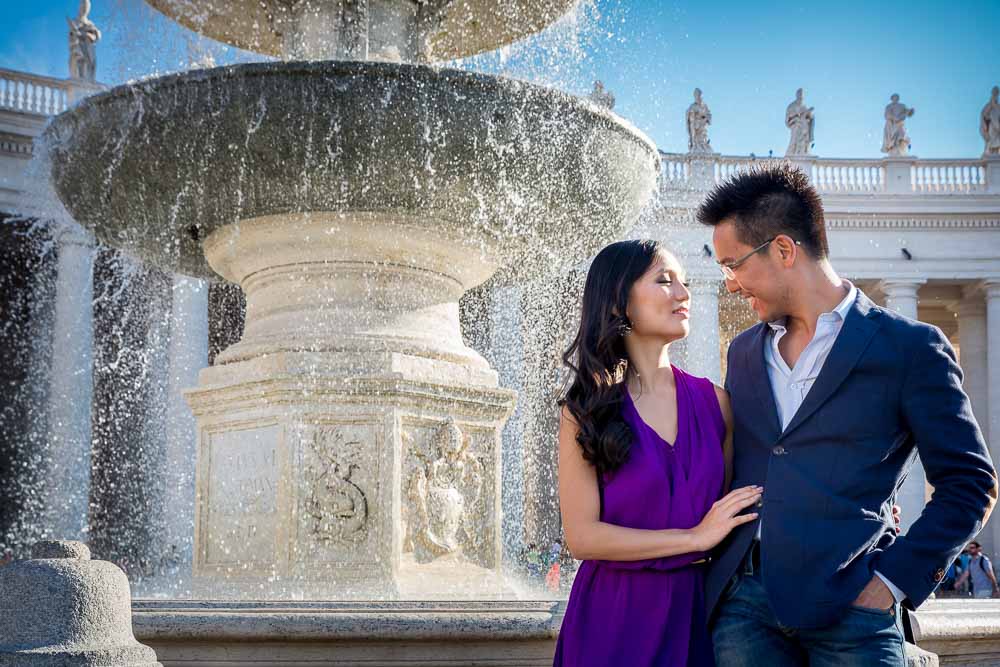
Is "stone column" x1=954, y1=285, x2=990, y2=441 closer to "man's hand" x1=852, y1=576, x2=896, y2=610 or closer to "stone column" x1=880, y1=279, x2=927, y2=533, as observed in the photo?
"stone column" x1=880, y1=279, x2=927, y2=533

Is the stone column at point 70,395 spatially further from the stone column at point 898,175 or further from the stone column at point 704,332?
the stone column at point 898,175

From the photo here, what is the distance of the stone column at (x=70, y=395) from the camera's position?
2211 centimetres

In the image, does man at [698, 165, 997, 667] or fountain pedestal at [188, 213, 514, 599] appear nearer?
man at [698, 165, 997, 667]

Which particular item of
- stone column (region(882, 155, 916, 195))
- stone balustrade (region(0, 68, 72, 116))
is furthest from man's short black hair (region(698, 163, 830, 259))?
stone column (region(882, 155, 916, 195))

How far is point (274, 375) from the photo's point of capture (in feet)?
21.9

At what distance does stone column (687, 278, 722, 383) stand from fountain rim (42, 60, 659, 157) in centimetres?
2149

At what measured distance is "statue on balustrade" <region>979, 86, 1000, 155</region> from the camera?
31766 mm

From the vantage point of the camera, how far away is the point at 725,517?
318 centimetres

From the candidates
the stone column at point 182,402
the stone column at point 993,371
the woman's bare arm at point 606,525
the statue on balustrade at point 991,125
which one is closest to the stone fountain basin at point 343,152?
the woman's bare arm at point 606,525

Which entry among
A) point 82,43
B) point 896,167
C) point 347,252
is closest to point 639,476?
point 347,252

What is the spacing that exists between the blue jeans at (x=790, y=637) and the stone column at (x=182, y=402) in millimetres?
17594

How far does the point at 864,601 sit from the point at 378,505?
395 cm

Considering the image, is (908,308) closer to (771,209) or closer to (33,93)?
(33,93)

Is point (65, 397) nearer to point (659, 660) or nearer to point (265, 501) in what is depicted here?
point (265, 501)
